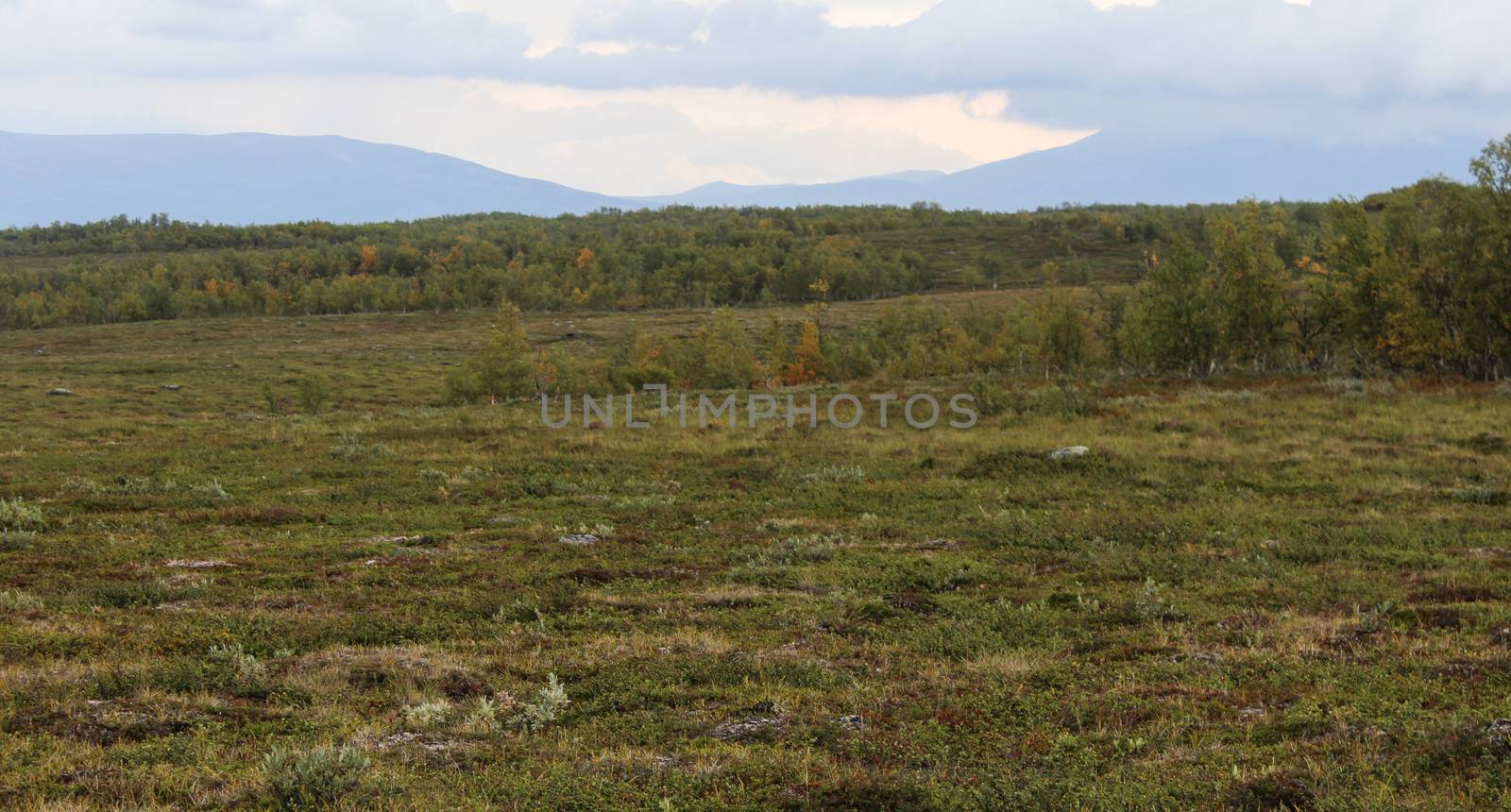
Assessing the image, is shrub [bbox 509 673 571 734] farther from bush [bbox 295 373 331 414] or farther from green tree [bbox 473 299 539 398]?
bush [bbox 295 373 331 414]

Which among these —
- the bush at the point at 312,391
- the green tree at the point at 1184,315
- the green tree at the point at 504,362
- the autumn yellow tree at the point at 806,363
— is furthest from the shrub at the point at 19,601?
the autumn yellow tree at the point at 806,363

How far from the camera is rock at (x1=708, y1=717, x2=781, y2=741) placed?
27.0ft

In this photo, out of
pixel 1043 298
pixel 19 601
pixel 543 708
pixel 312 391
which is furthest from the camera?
pixel 312 391

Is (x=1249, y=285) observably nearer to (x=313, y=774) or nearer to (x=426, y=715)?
(x=426, y=715)

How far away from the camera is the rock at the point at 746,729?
8219mm

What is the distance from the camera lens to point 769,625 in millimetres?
12172

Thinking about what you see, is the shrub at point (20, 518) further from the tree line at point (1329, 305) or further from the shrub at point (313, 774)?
the tree line at point (1329, 305)

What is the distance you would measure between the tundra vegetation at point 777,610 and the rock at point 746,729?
0.16 ft

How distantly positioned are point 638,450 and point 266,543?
42.7ft

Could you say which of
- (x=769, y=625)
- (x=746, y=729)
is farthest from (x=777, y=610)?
(x=746, y=729)

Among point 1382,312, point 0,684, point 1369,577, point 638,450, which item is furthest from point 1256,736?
point 1382,312

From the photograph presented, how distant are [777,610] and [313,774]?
679cm

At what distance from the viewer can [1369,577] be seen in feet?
45.4

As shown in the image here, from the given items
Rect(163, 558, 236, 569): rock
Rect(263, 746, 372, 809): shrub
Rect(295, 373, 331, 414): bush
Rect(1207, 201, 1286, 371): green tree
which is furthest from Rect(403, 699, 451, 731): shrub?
Rect(295, 373, 331, 414): bush
